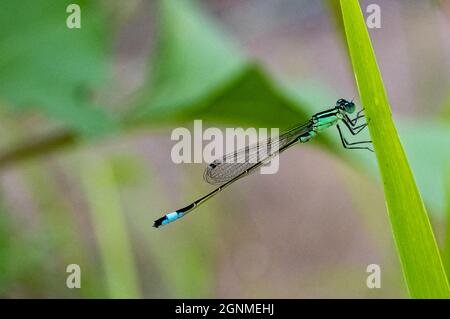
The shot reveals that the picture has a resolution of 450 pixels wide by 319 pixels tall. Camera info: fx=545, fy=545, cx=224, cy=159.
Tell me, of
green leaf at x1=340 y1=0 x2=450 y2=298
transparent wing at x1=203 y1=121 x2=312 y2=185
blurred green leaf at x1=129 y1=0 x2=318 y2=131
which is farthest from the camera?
transparent wing at x1=203 y1=121 x2=312 y2=185

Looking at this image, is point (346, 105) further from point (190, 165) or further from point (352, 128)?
point (190, 165)

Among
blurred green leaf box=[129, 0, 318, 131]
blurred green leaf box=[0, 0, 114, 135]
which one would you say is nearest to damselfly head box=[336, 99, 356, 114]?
blurred green leaf box=[129, 0, 318, 131]

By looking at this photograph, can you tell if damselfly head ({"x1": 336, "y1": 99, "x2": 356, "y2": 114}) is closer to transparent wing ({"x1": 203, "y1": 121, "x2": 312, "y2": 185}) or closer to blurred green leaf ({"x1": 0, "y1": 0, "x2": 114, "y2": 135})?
transparent wing ({"x1": 203, "y1": 121, "x2": 312, "y2": 185})

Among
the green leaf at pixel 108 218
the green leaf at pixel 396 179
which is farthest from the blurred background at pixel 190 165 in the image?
the green leaf at pixel 396 179

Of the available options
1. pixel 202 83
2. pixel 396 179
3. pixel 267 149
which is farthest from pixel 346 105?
pixel 396 179

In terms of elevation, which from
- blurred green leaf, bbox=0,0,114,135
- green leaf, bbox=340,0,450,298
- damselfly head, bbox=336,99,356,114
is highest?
blurred green leaf, bbox=0,0,114,135

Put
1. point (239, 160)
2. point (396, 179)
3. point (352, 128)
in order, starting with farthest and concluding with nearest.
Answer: point (239, 160) < point (352, 128) < point (396, 179)
